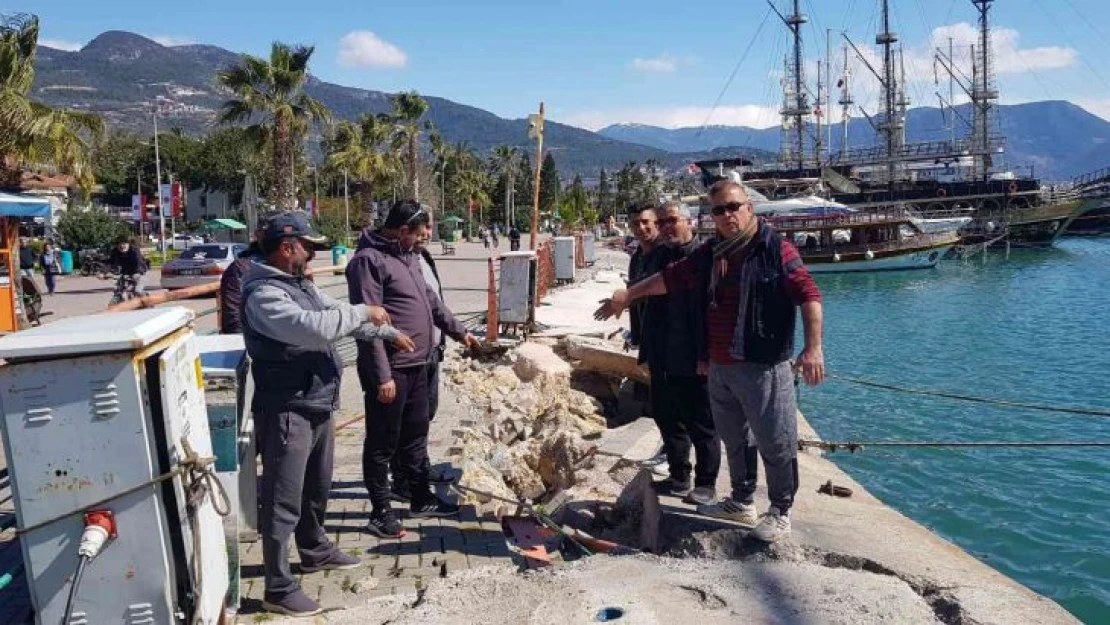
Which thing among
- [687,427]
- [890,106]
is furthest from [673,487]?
[890,106]

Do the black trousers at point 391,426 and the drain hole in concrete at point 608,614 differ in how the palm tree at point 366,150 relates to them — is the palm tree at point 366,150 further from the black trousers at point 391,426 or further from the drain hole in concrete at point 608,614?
the drain hole in concrete at point 608,614

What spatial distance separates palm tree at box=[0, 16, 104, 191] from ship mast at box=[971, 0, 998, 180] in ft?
238

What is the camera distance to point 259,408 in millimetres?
3963

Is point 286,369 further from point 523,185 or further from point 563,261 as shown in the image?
point 523,185

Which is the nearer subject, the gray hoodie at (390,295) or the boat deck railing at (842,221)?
the gray hoodie at (390,295)

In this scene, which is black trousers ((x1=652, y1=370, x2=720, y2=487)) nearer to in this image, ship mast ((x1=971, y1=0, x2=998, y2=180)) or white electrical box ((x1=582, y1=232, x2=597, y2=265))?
white electrical box ((x1=582, y1=232, x2=597, y2=265))

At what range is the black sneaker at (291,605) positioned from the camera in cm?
395

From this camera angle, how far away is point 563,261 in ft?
70.5

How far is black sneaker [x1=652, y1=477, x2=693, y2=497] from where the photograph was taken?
16.3 feet

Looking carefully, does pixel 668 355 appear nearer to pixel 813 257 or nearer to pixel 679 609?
pixel 679 609

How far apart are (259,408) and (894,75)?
3331 inches

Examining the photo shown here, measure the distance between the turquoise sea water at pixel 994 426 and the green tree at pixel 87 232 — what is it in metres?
29.3

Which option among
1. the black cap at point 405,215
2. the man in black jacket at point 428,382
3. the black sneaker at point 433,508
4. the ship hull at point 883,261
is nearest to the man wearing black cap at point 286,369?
the black cap at point 405,215

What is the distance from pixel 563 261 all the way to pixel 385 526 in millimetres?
16688
